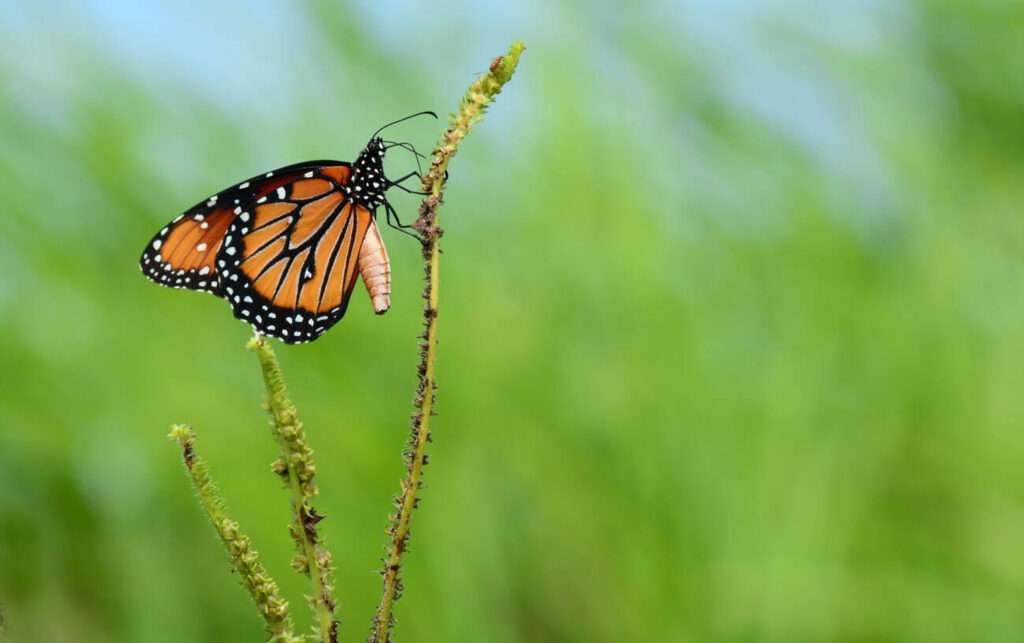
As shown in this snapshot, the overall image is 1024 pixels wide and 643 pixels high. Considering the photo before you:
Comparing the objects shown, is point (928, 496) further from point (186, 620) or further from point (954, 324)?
point (186, 620)

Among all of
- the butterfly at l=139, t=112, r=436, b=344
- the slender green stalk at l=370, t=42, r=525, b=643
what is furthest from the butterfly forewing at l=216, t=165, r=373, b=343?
the slender green stalk at l=370, t=42, r=525, b=643

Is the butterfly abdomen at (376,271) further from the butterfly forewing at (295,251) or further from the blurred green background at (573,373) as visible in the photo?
the blurred green background at (573,373)

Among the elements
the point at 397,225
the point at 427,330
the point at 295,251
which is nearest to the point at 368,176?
the point at 295,251

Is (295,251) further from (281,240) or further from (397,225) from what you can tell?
(397,225)

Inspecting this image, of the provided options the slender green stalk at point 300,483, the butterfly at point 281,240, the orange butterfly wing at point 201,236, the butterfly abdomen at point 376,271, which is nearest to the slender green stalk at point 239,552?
the slender green stalk at point 300,483

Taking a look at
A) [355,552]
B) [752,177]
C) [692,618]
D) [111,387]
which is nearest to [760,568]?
[692,618]

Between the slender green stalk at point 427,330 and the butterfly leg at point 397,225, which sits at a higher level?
the butterfly leg at point 397,225
